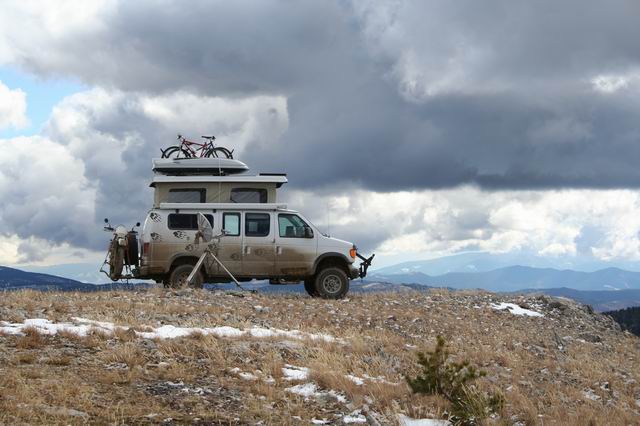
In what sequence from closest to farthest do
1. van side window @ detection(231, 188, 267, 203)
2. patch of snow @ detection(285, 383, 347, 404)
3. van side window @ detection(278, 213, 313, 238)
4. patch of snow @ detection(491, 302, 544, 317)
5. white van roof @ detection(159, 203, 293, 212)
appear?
1. patch of snow @ detection(285, 383, 347, 404)
2. white van roof @ detection(159, 203, 293, 212)
3. van side window @ detection(278, 213, 313, 238)
4. van side window @ detection(231, 188, 267, 203)
5. patch of snow @ detection(491, 302, 544, 317)

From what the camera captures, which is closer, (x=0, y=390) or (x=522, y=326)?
(x=0, y=390)

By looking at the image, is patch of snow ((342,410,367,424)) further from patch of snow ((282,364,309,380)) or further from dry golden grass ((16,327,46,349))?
dry golden grass ((16,327,46,349))

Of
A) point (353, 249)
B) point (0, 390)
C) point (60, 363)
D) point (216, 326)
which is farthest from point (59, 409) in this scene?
point (353, 249)

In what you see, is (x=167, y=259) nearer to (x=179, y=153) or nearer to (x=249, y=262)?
(x=249, y=262)

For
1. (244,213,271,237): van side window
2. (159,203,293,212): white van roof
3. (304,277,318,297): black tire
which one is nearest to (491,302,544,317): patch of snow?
(304,277,318,297): black tire

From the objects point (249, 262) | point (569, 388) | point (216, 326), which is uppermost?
point (249, 262)

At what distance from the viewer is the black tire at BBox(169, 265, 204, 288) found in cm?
1748

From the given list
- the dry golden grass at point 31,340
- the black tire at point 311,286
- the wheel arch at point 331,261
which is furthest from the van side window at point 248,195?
the dry golden grass at point 31,340

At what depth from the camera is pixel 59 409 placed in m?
6.47

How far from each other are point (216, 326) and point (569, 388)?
18.9ft

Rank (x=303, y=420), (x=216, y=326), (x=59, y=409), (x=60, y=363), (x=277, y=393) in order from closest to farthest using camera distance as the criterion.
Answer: (x=59, y=409) → (x=303, y=420) → (x=277, y=393) → (x=60, y=363) → (x=216, y=326)

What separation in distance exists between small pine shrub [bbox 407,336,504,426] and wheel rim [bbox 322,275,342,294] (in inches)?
377

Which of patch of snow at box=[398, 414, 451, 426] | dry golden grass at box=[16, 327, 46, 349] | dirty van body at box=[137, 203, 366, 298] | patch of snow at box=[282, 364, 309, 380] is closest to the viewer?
patch of snow at box=[398, 414, 451, 426]

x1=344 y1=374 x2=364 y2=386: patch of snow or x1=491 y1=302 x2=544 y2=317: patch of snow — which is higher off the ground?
x1=491 y1=302 x2=544 y2=317: patch of snow
